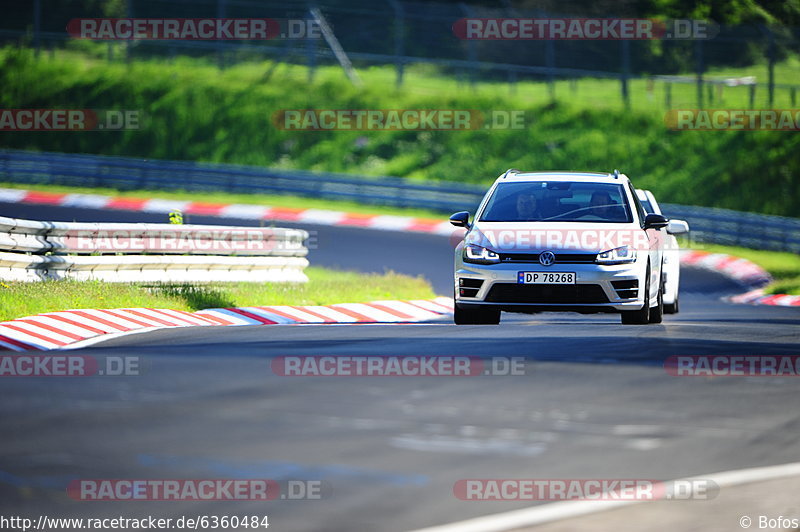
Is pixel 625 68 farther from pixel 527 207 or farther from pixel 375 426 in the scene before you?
pixel 375 426

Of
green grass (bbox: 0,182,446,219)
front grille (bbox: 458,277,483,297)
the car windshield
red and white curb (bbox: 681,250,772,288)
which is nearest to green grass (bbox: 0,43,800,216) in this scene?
green grass (bbox: 0,182,446,219)

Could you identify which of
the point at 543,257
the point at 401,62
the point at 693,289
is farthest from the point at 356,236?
the point at 543,257

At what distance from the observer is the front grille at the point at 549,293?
13.7 metres

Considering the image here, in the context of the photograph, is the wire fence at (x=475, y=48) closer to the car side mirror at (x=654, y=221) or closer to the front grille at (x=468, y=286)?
the car side mirror at (x=654, y=221)

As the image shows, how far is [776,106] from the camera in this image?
1599 inches

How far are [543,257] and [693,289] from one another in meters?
13.7

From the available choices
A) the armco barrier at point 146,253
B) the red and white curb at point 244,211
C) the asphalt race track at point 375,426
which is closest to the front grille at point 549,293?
the asphalt race track at point 375,426

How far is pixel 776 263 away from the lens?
3108 centimetres

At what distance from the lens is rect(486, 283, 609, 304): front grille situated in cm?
1373

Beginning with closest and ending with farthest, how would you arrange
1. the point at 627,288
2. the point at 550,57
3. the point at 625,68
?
the point at 627,288 < the point at 625,68 < the point at 550,57

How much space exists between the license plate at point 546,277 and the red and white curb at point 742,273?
1212 centimetres

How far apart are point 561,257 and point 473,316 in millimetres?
1256

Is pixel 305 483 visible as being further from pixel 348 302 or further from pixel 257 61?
pixel 257 61

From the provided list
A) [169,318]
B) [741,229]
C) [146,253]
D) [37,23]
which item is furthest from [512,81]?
[169,318]
